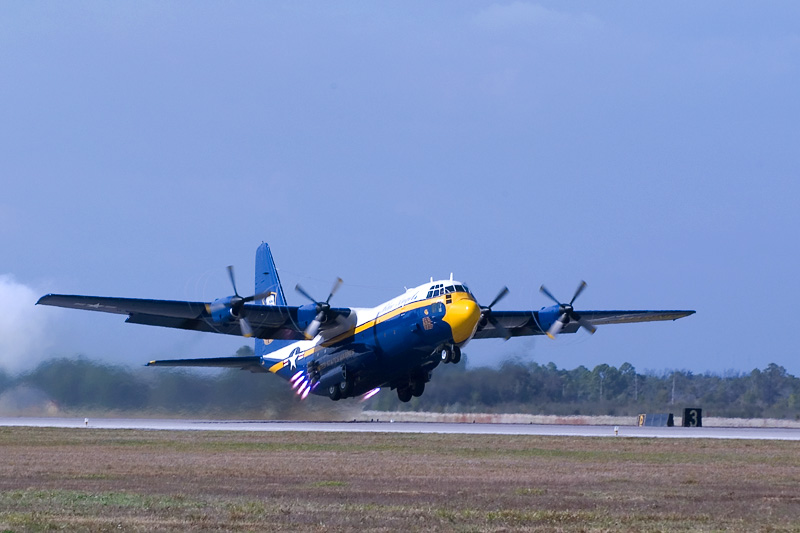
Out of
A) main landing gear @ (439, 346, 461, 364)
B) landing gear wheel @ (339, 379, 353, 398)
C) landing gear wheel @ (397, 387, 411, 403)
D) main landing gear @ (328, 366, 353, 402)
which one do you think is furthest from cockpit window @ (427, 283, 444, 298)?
landing gear wheel @ (397, 387, 411, 403)

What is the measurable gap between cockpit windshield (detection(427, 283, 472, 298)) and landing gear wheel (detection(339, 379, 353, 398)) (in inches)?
260

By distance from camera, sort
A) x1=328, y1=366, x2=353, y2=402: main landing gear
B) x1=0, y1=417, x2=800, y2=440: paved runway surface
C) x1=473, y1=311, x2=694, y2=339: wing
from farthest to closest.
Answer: x1=473, y1=311, x2=694, y2=339: wing, x1=328, y1=366, x2=353, y2=402: main landing gear, x1=0, y1=417, x2=800, y2=440: paved runway surface

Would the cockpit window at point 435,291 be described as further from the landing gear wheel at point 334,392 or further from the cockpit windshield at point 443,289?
the landing gear wheel at point 334,392

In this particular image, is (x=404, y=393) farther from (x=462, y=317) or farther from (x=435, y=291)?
(x=462, y=317)

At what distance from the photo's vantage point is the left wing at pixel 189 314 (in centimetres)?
3829

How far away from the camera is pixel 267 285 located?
51.1m

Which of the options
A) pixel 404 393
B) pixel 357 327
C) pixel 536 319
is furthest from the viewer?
pixel 404 393

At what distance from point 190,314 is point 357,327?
23.3ft

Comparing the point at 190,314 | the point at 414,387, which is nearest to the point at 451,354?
the point at 414,387

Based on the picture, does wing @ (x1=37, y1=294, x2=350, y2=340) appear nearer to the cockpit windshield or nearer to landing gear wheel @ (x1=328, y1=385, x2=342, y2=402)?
landing gear wheel @ (x1=328, y1=385, x2=342, y2=402)

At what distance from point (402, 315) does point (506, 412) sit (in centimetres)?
1311

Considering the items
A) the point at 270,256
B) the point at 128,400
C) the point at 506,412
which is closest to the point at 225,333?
the point at 128,400

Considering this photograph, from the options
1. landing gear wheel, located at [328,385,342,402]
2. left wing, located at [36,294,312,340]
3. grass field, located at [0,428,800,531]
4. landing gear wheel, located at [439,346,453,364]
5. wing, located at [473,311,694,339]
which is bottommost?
grass field, located at [0,428,800,531]

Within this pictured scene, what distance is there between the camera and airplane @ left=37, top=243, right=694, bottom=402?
38.4 metres
